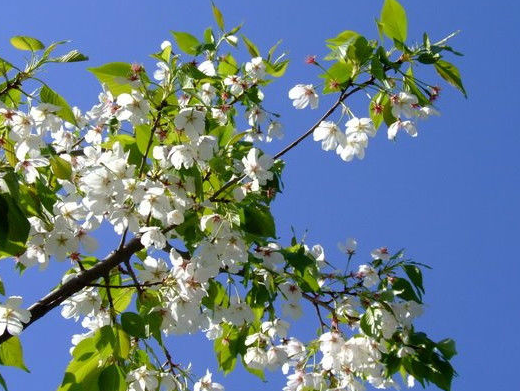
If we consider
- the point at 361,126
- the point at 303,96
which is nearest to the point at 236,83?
the point at 303,96

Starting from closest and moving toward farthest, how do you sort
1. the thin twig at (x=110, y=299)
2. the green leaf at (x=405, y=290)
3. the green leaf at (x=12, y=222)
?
the green leaf at (x=12, y=222) → the thin twig at (x=110, y=299) → the green leaf at (x=405, y=290)

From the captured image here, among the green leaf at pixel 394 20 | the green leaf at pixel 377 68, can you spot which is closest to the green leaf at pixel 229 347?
the green leaf at pixel 377 68

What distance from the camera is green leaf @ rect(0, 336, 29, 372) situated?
290 cm

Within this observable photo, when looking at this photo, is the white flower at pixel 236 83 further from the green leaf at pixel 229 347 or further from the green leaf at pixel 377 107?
the green leaf at pixel 229 347

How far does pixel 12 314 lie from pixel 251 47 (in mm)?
1763

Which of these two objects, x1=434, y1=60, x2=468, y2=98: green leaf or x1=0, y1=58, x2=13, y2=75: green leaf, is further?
x1=434, y1=60, x2=468, y2=98: green leaf

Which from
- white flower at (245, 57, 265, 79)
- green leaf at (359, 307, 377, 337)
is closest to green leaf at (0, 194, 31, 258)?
green leaf at (359, 307, 377, 337)

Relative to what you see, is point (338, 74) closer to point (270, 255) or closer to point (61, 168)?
point (270, 255)

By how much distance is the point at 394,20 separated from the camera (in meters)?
2.90

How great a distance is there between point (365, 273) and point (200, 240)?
0.94 m

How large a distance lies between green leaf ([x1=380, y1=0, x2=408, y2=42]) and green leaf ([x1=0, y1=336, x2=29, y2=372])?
6.26 ft

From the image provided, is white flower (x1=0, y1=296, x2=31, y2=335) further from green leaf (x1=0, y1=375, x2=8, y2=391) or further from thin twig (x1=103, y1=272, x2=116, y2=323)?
thin twig (x1=103, y1=272, x2=116, y2=323)

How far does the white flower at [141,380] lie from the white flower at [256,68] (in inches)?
60.0

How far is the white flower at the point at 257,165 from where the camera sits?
287cm
